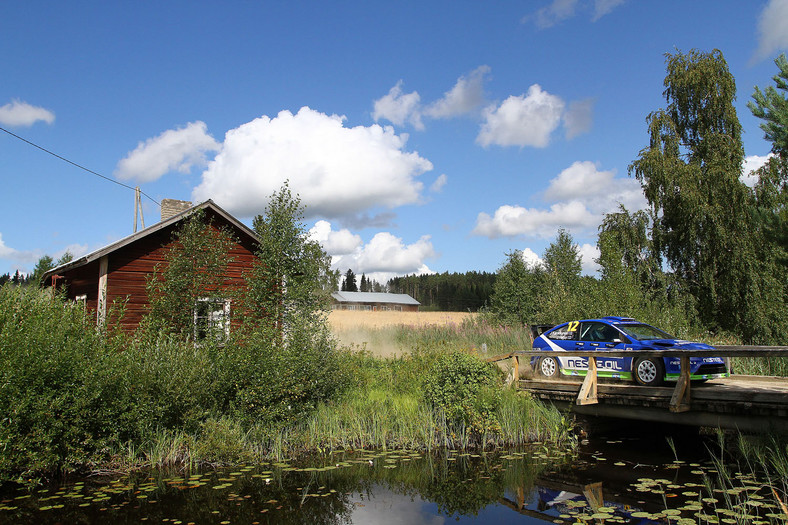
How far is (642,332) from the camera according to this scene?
11.6 meters

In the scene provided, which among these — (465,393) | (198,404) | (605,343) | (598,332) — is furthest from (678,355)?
(198,404)

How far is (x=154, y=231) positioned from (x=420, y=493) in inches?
467

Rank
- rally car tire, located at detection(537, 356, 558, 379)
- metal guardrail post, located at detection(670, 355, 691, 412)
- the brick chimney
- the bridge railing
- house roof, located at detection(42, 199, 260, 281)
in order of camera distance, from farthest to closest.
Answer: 1. the brick chimney
2. house roof, located at detection(42, 199, 260, 281)
3. rally car tire, located at detection(537, 356, 558, 379)
4. metal guardrail post, located at detection(670, 355, 691, 412)
5. the bridge railing

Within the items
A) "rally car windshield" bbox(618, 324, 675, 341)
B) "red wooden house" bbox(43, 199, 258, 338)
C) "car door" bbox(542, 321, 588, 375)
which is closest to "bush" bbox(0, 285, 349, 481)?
"red wooden house" bbox(43, 199, 258, 338)

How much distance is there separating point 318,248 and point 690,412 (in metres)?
9.40

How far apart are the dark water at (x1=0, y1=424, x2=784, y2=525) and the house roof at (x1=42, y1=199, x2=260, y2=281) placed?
27.2 feet

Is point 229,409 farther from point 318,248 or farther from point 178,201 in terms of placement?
point 178,201

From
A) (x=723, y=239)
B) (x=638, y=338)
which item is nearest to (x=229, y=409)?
(x=638, y=338)

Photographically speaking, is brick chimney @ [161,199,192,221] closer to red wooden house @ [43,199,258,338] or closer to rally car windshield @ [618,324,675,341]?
red wooden house @ [43,199,258,338]

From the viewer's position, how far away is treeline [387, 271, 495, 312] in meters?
102

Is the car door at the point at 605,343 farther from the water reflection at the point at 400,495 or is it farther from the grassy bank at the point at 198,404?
the water reflection at the point at 400,495

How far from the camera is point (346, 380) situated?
13.3 metres

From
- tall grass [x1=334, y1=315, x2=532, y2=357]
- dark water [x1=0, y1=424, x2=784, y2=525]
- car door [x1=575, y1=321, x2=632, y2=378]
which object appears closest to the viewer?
dark water [x1=0, y1=424, x2=784, y2=525]

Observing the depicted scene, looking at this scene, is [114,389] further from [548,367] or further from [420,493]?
[548,367]
